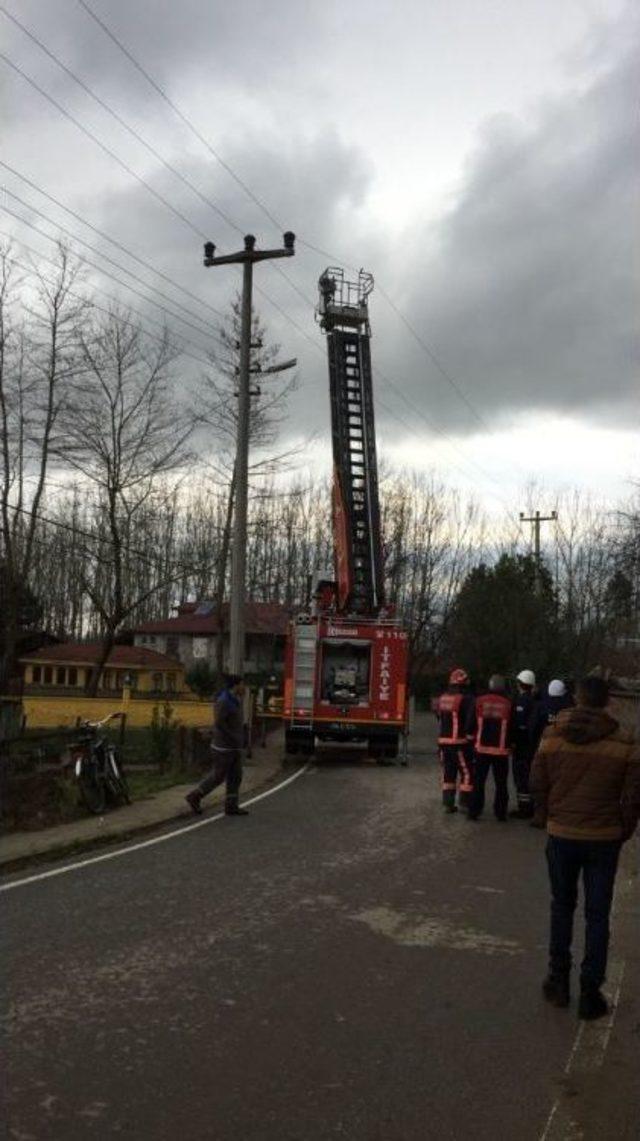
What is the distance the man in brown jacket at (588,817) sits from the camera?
206 inches

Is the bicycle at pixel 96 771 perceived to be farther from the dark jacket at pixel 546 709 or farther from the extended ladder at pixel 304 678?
the extended ladder at pixel 304 678

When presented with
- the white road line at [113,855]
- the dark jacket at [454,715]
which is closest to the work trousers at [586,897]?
the white road line at [113,855]

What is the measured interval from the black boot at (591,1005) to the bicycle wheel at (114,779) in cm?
854

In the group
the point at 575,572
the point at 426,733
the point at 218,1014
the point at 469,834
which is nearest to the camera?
the point at 218,1014

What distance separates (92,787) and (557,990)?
8224 millimetres

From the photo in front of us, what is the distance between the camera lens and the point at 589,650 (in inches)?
1658

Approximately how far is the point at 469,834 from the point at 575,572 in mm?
38024

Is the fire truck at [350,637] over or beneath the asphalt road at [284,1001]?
over

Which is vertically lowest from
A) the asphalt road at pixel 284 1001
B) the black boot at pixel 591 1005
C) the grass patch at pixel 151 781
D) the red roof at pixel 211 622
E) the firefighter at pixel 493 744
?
the grass patch at pixel 151 781

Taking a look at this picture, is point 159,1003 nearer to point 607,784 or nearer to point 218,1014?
point 218,1014

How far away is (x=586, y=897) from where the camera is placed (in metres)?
5.34

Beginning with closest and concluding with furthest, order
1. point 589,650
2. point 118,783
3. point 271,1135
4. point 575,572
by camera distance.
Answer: point 271,1135 < point 118,783 < point 589,650 < point 575,572

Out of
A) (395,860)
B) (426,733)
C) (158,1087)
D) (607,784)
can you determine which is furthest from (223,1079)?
(426,733)

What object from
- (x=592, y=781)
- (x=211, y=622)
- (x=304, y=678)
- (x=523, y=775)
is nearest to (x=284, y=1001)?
(x=592, y=781)
